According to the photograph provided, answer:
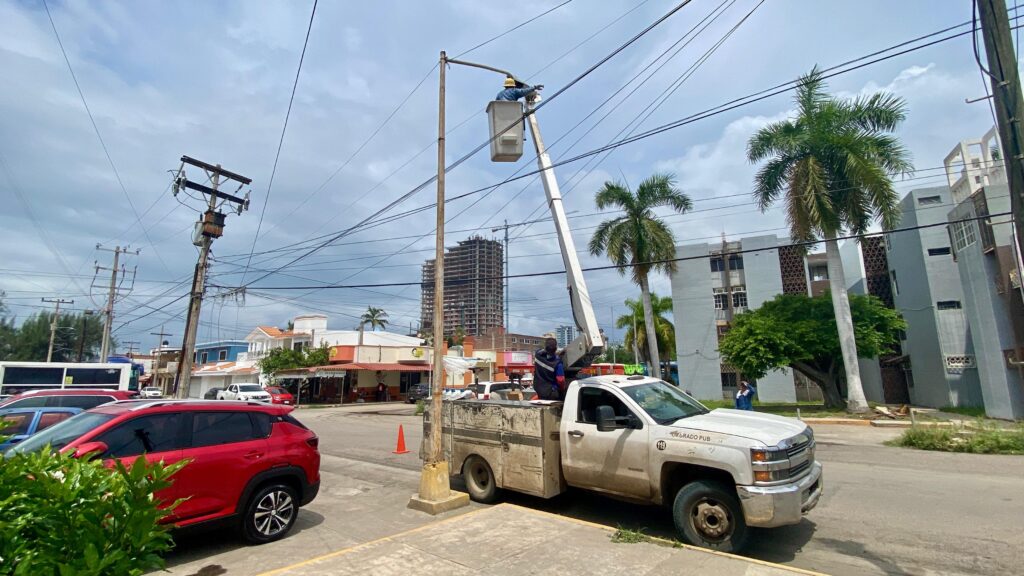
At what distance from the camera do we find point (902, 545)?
18.3 ft

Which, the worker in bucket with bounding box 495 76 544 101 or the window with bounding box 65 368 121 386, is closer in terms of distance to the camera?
the worker in bucket with bounding box 495 76 544 101

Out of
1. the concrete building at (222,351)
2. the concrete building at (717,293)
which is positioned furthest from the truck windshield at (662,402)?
the concrete building at (222,351)

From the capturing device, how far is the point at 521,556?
15.8 feet

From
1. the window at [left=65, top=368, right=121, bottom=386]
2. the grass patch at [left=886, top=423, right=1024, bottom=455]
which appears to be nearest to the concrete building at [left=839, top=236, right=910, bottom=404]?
the grass patch at [left=886, top=423, right=1024, bottom=455]

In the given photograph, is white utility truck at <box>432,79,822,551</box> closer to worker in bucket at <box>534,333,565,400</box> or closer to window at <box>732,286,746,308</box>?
worker in bucket at <box>534,333,565,400</box>

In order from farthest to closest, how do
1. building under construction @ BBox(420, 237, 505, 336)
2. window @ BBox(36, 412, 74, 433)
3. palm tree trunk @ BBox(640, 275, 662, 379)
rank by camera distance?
1. building under construction @ BBox(420, 237, 505, 336)
2. palm tree trunk @ BBox(640, 275, 662, 379)
3. window @ BBox(36, 412, 74, 433)

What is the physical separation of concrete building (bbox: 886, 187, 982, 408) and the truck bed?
80.3ft

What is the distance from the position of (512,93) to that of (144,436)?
28.9 ft

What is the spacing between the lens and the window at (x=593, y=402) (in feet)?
21.7

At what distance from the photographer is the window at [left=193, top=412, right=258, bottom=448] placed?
5.93m

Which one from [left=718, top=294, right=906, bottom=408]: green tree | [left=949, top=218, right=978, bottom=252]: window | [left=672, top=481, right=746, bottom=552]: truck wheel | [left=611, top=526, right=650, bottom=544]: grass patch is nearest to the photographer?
[left=611, top=526, right=650, bottom=544]: grass patch

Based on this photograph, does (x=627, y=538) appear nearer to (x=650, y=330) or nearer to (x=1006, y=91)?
(x=1006, y=91)

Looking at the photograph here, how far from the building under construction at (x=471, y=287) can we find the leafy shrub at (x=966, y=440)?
1224cm

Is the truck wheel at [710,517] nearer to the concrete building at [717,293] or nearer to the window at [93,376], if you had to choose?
the window at [93,376]
